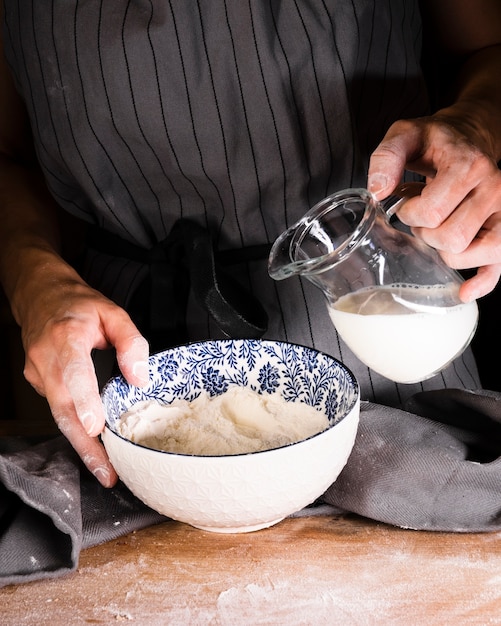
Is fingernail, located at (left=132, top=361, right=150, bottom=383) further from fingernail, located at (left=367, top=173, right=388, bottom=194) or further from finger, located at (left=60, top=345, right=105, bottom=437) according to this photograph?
fingernail, located at (left=367, top=173, right=388, bottom=194)

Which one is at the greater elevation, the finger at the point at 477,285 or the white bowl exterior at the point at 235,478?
the finger at the point at 477,285

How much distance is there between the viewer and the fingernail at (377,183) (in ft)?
2.59

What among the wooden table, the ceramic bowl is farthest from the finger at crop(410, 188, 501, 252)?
the wooden table

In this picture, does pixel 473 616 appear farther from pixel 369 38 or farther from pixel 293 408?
pixel 369 38

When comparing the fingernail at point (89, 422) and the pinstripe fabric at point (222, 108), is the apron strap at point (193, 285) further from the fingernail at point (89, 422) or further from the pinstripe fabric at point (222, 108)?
the fingernail at point (89, 422)

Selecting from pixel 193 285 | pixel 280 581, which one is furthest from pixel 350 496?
pixel 193 285

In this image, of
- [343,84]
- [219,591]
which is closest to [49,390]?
[219,591]

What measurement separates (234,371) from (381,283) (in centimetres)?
23

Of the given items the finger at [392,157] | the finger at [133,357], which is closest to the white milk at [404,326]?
the finger at [392,157]

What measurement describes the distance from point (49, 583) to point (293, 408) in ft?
1.01

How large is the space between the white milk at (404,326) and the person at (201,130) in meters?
0.17

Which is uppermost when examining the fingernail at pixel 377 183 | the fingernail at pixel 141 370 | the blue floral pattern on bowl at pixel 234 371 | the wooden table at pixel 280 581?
the fingernail at pixel 377 183

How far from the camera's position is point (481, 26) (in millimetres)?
1189

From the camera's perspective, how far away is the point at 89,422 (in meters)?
0.78
